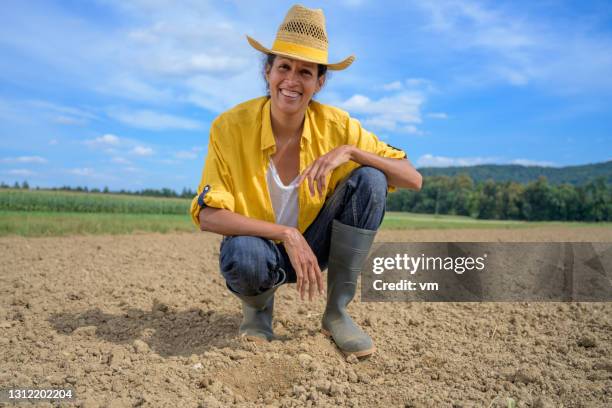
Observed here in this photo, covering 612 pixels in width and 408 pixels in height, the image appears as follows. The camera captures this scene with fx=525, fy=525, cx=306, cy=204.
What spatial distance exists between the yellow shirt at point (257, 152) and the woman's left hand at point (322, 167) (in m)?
0.08

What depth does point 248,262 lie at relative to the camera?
7.93 ft

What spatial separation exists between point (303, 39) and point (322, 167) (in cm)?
61

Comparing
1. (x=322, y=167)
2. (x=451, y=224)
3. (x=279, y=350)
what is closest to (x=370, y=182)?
(x=322, y=167)

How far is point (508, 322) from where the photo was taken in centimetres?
333

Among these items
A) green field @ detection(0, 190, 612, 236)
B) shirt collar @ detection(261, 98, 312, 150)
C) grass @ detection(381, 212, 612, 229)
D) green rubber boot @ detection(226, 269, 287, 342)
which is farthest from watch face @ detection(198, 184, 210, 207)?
grass @ detection(381, 212, 612, 229)

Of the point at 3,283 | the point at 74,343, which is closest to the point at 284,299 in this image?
the point at 74,343

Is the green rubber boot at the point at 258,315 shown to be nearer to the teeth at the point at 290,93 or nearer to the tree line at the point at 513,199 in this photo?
the teeth at the point at 290,93

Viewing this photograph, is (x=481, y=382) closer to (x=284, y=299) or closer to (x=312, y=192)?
(x=312, y=192)

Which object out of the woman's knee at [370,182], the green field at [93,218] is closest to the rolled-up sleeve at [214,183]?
the woman's knee at [370,182]

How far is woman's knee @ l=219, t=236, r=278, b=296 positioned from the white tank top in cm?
20

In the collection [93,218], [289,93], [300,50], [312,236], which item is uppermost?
[300,50]

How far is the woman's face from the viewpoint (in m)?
2.44

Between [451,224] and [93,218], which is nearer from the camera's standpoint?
[93,218]

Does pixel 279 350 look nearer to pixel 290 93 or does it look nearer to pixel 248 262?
pixel 248 262
